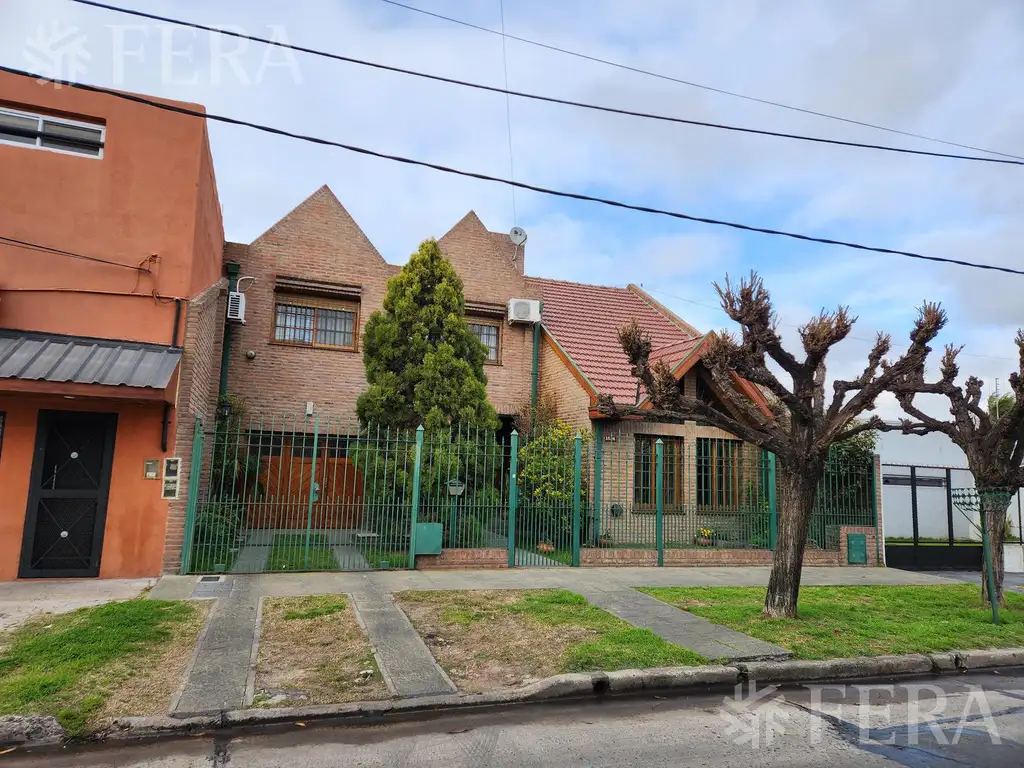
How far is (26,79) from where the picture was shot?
9758 millimetres

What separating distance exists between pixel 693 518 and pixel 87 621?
10.2 m

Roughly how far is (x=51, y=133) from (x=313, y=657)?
880cm

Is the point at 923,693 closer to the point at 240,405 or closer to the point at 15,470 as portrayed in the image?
the point at 15,470

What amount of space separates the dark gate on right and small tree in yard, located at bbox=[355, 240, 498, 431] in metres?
9.78

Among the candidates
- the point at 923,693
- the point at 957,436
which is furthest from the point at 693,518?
the point at 923,693

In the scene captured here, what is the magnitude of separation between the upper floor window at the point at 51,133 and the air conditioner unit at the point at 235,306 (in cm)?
456

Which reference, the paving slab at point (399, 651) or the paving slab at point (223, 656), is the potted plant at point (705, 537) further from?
the paving slab at point (223, 656)

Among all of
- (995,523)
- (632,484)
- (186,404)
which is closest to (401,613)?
(186,404)

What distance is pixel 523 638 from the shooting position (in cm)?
705

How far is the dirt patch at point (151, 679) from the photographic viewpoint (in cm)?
486

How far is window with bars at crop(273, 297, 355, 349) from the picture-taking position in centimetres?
1549

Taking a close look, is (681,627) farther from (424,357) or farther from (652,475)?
(424,357)

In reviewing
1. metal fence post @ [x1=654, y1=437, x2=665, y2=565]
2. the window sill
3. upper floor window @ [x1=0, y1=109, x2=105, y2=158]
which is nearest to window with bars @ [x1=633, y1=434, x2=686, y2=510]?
metal fence post @ [x1=654, y1=437, x2=665, y2=565]

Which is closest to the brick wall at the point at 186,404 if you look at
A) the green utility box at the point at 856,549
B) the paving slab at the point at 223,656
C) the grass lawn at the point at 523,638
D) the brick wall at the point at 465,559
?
the paving slab at the point at 223,656
